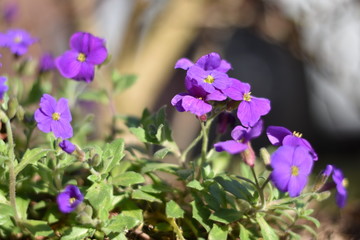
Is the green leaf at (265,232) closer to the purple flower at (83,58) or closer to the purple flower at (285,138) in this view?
the purple flower at (285,138)

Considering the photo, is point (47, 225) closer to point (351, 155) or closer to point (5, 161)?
point (5, 161)

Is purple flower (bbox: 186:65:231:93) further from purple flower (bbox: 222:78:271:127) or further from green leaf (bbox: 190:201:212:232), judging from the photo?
green leaf (bbox: 190:201:212:232)

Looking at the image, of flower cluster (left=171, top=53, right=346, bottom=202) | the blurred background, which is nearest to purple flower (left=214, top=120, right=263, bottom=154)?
flower cluster (left=171, top=53, right=346, bottom=202)

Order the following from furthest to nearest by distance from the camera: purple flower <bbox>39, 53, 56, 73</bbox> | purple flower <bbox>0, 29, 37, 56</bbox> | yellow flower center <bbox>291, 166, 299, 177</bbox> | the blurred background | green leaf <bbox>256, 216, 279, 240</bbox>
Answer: the blurred background < purple flower <bbox>39, 53, 56, 73</bbox> < purple flower <bbox>0, 29, 37, 56</bbox> < green leaf <bbox>256, 216, 279, 240</bbox> < yellow flower center <bbox>291, 166, 299, 177</bbox>

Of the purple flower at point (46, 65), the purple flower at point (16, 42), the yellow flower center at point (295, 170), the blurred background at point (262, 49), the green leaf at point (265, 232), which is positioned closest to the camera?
the yellow flower center at point (295, 170)

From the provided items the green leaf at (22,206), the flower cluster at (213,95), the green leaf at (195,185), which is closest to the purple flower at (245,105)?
the flower cluster at (213,95)

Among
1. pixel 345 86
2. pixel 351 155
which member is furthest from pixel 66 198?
pixel 351 155

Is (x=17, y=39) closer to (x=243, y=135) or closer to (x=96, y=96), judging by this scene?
(x=96, y=96)

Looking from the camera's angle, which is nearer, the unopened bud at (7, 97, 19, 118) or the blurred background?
the unopened bud at (7, 97, 19, 118)
